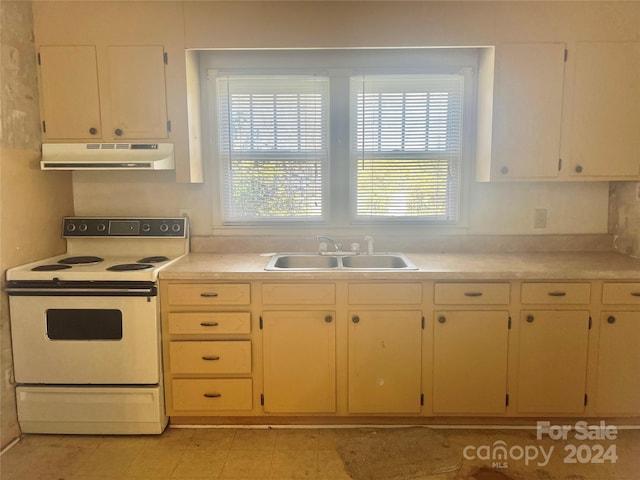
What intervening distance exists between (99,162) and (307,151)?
128 cm

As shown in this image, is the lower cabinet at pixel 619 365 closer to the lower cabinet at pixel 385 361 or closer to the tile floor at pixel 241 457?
the tile floor at pixel 241 457

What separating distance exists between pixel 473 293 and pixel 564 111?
122 cm

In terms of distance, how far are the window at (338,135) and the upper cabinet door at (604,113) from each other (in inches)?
24.7

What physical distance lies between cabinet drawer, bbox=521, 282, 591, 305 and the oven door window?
7.25 ft

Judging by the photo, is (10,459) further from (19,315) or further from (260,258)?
(260,258)

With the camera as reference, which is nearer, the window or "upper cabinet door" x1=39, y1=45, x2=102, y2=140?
"upper cabinet door" x1=39, y1=45, x2=102, y2=140

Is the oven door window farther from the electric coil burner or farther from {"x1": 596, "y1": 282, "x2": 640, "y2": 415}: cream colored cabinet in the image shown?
{"x1": 596, "y1": 282, "x2": 640, "y2": 415}: cream colored cabinet

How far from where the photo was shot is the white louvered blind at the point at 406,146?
290cm

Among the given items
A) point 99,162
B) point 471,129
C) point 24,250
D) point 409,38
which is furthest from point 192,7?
point 471,129

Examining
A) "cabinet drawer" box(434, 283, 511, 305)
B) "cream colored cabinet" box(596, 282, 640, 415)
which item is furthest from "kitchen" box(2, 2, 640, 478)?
"cabinet drawer" box(434, 283, 511, 305)

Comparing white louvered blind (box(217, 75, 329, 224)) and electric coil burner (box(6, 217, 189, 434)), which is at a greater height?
white louvered blind (box(217, 75, 329, 224))

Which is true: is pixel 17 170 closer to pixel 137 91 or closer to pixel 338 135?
pixel 137 91

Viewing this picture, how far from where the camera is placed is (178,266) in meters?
2.52

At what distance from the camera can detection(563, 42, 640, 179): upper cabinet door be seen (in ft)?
8.26
